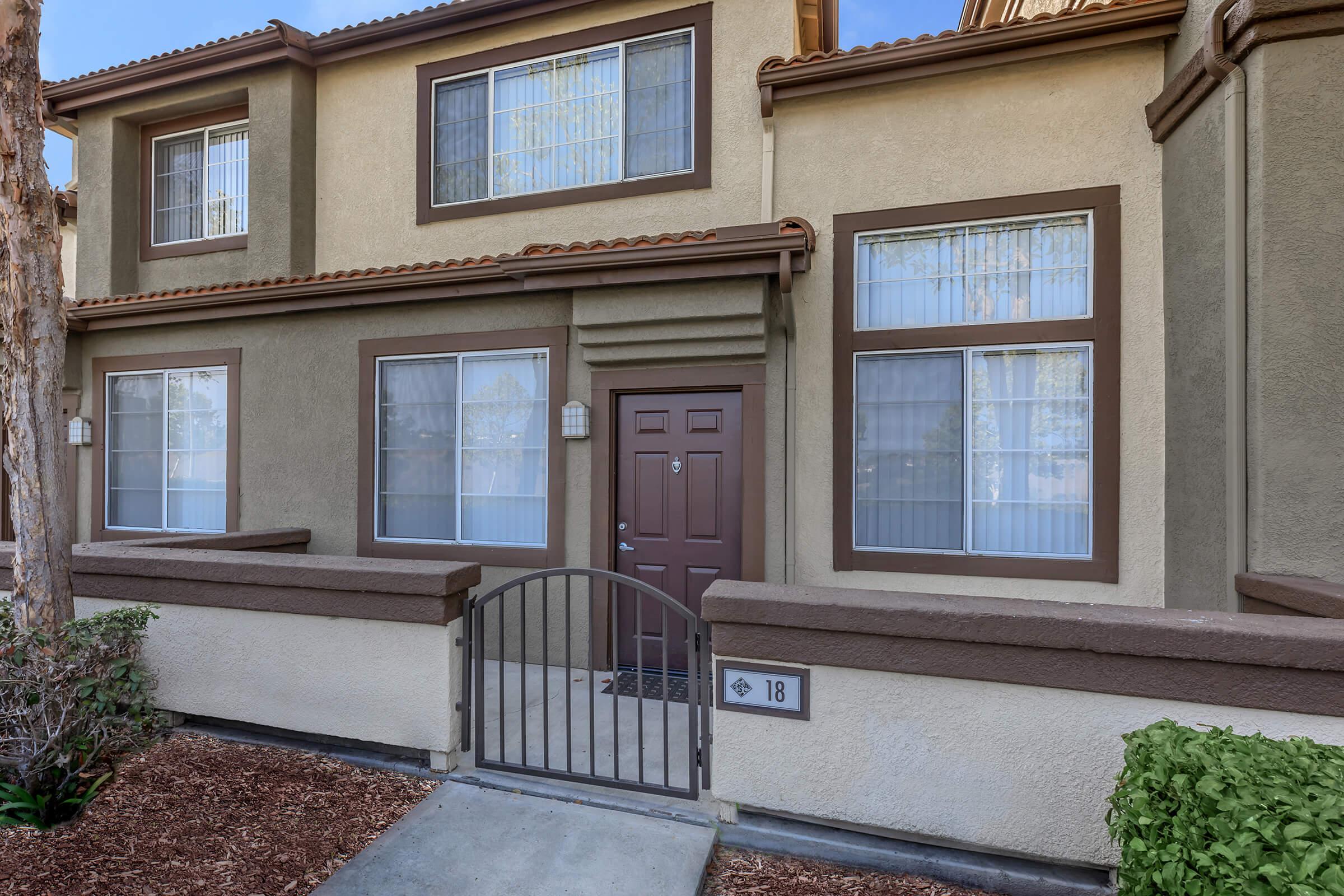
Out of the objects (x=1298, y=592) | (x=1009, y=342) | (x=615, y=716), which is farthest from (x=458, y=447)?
(x=1298, y=592)

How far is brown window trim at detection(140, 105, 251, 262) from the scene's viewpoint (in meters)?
8.07

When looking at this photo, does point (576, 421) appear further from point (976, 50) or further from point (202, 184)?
point (202, 184)

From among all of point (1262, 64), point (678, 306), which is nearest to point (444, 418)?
point (678, 306)

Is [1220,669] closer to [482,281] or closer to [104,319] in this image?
[482,281]

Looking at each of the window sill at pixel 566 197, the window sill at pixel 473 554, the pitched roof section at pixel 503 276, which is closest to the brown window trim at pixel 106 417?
the pitched roof section at pixel 503 276

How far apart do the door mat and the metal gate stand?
0.01 metres

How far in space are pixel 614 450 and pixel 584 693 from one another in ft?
6.62

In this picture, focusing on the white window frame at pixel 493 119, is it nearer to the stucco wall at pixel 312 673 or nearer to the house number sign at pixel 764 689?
the stucco wall at pixel 312 673

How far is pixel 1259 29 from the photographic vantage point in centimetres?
383

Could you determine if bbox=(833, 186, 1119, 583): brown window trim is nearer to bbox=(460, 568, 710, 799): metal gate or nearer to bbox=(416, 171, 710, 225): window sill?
bbox=(416, 171, 710, 225): window sill

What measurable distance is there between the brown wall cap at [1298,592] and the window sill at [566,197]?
4.88m

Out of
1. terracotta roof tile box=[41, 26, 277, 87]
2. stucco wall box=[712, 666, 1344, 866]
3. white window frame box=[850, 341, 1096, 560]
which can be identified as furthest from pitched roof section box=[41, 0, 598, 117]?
stucco wall box=[712, 666, 1344, 866]

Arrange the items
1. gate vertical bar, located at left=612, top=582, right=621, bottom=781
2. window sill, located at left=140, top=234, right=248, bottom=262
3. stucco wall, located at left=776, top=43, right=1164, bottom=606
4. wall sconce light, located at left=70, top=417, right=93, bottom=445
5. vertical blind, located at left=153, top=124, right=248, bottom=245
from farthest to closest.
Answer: vertical blind, located at left=153, top=124, right=248, bottom=245, window sill, located at left=140, top=234, right=248, bottom=262, wall sconce light, located at left=70, top=417, right=93, bottom=445, stucco wall, located at left=776, top=43, right=1164, bottom=606, gate vertical bar, located at left=612, top=582, right=621, bottom=781

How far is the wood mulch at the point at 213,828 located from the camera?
9.98ft
